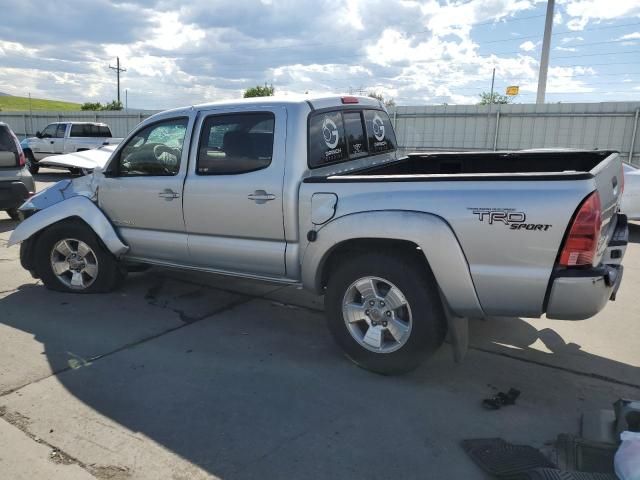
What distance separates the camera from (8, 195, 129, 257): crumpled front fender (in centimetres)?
521

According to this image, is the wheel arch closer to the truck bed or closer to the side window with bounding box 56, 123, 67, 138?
the truck bed

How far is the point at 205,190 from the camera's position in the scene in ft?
14.8

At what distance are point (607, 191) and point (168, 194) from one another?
139 inches

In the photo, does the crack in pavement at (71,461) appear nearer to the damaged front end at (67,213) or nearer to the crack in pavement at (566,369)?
the damaged front end at (67,213)

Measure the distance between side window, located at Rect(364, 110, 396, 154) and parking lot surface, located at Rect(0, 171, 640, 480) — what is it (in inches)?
68.0

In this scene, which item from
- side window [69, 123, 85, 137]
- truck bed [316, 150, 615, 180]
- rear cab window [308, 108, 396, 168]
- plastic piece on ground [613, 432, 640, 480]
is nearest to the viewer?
plastic piece on ground [613, 432, 640, 480]

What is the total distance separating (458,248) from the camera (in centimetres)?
329

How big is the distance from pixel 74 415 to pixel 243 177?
6.97 feet

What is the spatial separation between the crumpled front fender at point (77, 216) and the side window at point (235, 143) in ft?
4.28

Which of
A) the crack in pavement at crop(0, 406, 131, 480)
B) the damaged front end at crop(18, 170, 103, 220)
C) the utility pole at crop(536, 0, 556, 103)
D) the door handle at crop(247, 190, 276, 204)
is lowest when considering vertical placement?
the crack in pavement at crop(0, 406, 131, 480)

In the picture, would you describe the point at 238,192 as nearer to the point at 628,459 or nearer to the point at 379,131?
the point at 379,131

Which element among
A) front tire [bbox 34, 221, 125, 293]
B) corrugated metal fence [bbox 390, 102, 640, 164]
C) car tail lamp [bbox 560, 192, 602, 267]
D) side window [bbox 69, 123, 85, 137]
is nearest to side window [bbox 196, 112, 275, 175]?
front tire [bbox 34, 221, 125, 293]

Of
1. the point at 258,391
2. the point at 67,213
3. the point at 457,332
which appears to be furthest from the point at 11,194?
the point at 457,332

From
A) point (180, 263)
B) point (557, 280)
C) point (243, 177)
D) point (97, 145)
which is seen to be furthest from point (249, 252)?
point (97, 145)
